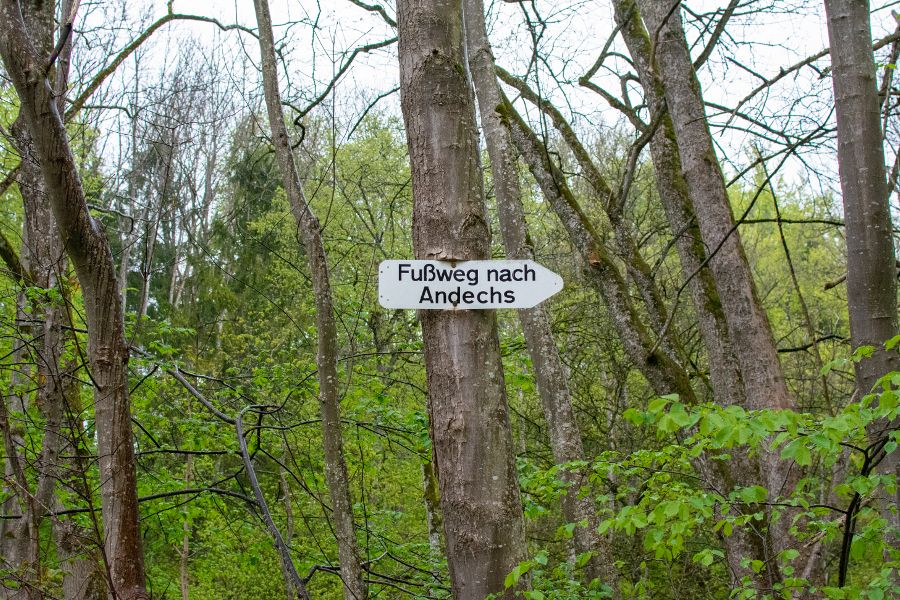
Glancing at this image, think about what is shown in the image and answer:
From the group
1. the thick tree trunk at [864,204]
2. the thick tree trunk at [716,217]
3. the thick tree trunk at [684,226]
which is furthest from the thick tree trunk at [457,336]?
the thick tree trunk at [684,226]

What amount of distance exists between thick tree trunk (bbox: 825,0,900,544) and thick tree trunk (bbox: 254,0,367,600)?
2.11m

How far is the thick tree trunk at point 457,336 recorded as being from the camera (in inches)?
85.7

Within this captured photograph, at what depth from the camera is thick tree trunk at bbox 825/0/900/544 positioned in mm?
2930

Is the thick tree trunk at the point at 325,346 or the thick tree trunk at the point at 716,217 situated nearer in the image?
the thick tree trunk at the point at 325,346

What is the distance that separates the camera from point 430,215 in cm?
231

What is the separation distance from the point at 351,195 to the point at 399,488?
5738 mm

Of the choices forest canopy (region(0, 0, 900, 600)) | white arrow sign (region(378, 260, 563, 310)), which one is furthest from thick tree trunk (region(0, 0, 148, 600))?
white arrow sign (region(378, 260, 563, 310))

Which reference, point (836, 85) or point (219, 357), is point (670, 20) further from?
point (219, 357)

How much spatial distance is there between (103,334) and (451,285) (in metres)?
1.42

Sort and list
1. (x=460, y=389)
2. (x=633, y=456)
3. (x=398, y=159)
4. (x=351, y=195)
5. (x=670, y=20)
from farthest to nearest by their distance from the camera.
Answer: (x=398, y=159), (x=351, y=195), (x=670, y=20), (x=633, y=456), (x=460, y=389)

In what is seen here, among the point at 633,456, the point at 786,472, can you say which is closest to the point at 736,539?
the point at 786,472

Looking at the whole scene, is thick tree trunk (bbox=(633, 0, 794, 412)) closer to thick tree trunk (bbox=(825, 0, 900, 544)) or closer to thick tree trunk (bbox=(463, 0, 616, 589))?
thick tree trunk (bbox=(825, 0, 900, 544))

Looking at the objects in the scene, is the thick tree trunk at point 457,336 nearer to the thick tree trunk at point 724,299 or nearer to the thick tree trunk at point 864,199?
the thick tree trunk at point 864,199

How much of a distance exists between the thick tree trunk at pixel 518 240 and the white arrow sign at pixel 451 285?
3244mm
